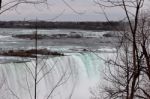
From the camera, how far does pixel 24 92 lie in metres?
20.9

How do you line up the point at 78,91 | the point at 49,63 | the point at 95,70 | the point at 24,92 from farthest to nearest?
1. the point at 95,70
2. the point at 78,91
3. the point at 49,63
4. the point at 24,92

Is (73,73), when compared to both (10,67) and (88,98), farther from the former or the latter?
(10,67)

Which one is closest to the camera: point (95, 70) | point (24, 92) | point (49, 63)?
point (24, 92)

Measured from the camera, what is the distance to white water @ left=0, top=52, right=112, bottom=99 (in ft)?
66.9

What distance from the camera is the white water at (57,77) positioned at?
20.4 metres

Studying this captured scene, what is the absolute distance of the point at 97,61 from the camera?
27.3 meters

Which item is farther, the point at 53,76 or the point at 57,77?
the point at 57,77

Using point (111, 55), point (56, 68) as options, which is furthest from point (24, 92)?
point (111, 55)

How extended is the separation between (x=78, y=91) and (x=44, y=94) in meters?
3.79

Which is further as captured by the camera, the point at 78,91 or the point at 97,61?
the point at 97,61

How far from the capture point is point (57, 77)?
22953 millimetres

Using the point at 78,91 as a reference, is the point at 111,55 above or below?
above

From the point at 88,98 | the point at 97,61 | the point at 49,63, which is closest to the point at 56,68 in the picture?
the point at 49,63

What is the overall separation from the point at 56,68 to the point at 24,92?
3.01 metres
